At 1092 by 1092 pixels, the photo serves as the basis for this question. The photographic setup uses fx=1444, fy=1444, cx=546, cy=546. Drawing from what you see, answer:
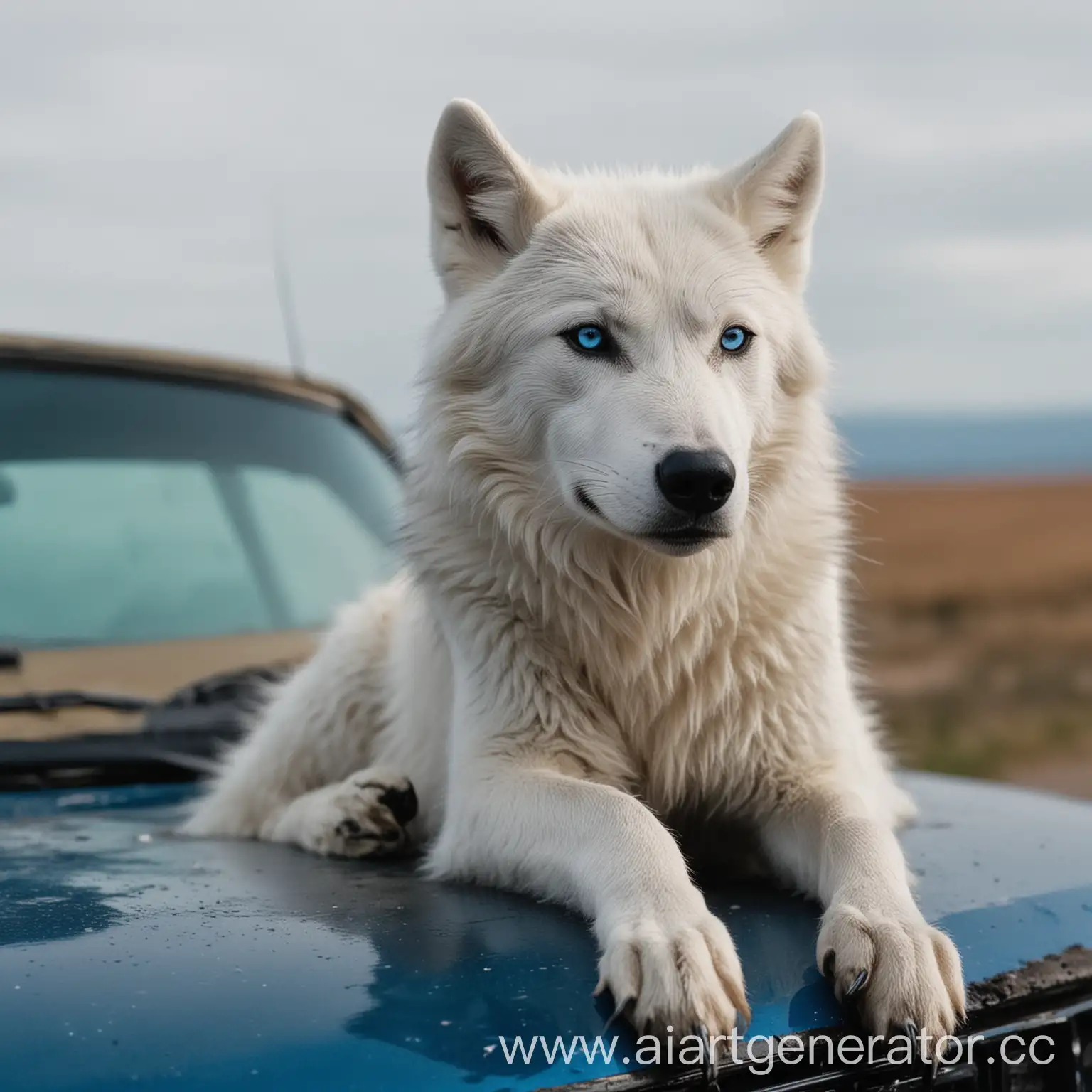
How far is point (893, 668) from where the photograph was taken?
20.7 meters

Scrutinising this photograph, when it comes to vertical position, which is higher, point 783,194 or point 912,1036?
point 783,194

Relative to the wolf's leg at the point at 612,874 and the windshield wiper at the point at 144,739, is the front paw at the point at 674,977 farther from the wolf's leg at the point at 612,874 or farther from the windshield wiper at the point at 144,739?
the windshield wiper at the point at 144,739

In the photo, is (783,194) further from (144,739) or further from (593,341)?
(144,739)

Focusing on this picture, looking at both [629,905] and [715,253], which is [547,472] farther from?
[629,905]

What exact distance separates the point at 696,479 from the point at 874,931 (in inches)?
29.8

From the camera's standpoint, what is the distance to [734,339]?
2.71m

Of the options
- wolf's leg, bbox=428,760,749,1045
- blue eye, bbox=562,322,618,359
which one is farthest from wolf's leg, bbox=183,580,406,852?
blue eye, bbox=562,322,618,359

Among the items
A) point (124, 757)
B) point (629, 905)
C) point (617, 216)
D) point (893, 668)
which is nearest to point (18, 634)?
point (124, 757)

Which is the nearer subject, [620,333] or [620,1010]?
[620,1010]

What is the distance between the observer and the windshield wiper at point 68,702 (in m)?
3.28

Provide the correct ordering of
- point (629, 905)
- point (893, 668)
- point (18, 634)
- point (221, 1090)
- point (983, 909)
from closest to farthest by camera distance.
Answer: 1. point (221, 1090)
2. point (629, 905)
3. point (983, 909)
4. point (18, 634)
5. point (893, 668)

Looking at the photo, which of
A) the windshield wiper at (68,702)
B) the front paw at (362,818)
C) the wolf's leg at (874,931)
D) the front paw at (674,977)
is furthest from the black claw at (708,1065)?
the windshield wiper at (68,702)

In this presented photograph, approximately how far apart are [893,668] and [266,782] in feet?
60.4

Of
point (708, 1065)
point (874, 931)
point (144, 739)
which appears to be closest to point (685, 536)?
point (874, 931)
